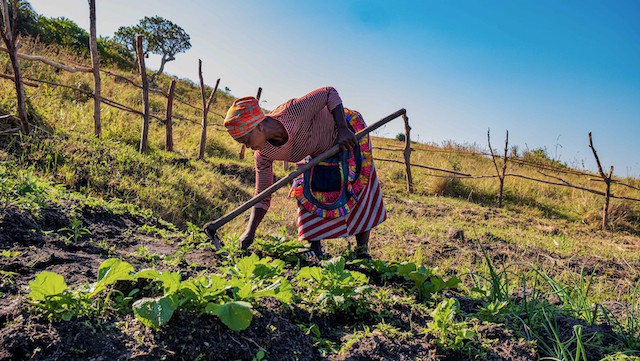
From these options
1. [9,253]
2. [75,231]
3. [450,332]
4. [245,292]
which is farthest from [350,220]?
[9,253]

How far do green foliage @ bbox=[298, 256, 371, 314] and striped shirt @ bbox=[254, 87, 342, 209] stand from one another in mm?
889

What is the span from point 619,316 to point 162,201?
3861mm

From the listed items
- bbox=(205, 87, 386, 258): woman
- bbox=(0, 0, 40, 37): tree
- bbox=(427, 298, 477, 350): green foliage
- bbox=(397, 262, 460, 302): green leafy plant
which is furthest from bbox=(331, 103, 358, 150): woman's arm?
bbox=(0, 0, 40, 37): tree

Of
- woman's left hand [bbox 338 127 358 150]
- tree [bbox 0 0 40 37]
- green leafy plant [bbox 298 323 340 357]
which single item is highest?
tree [bbox 0 0 40 37]

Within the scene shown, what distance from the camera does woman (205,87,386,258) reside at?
2.58 m

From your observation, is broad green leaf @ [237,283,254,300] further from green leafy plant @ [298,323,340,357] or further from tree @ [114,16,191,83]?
tree @ [114,16,191,83]

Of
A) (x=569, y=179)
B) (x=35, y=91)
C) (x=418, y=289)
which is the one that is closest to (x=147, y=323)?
(x=418, y=289)

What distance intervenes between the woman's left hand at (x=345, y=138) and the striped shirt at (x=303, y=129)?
16 centimetres

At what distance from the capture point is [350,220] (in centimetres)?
311

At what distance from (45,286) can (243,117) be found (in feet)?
4.32

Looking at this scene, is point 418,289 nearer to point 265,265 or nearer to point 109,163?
point 265,265

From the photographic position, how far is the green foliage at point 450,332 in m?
1.79

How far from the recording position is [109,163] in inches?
189

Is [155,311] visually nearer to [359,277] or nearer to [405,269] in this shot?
[359,277]
